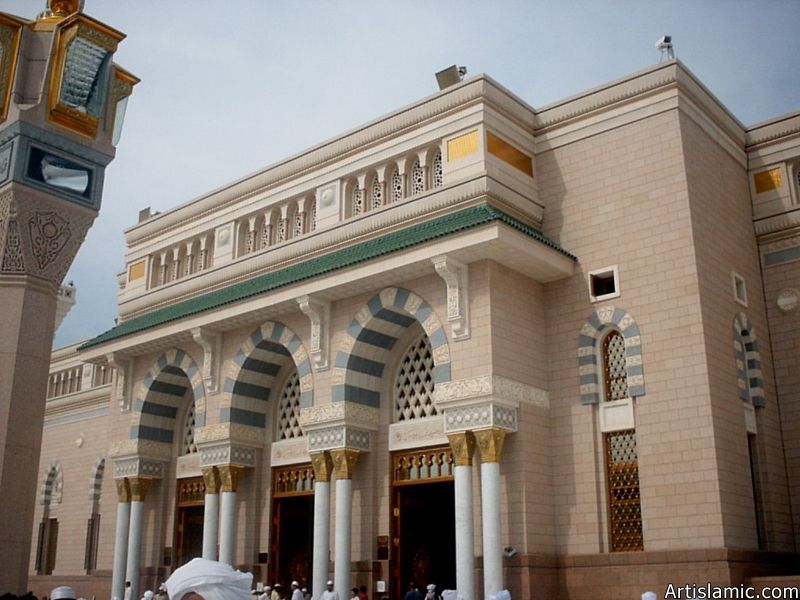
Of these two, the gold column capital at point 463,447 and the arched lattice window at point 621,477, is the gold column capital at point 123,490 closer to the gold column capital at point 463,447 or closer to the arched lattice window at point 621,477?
the gold column capital at point 463,447

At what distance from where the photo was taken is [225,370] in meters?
19.6

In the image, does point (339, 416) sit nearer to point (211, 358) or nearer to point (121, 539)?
point (211, 358)

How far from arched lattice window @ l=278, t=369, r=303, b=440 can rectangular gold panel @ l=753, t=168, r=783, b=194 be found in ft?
34.4

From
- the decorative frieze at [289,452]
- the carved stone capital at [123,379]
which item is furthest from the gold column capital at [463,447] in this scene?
the carved stone capital at [123,379]

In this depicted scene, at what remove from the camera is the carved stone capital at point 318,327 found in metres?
17.5

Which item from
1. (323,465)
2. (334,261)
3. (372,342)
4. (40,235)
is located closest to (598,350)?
(372,342)

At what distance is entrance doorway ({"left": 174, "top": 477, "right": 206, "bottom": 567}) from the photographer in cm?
2086

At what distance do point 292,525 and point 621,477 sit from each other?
856cm

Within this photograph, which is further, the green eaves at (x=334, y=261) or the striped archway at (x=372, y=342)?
the striped archway at (x=372, y=342)

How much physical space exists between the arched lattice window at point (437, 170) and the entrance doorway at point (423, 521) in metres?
5.23

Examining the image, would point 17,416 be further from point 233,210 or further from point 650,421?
point 233,210

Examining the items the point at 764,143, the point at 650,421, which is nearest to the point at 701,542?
the point at 650,421

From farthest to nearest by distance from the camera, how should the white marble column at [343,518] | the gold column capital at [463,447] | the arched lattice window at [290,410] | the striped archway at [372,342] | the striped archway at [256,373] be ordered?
1. the arched lattice window at [290,410]
2. the striped archway at [256,373]
3. the striped archway at [372,342]
4. the white marble column at [343,518]
5. the gold column capital at [463,447]

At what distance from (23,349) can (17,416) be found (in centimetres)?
67
